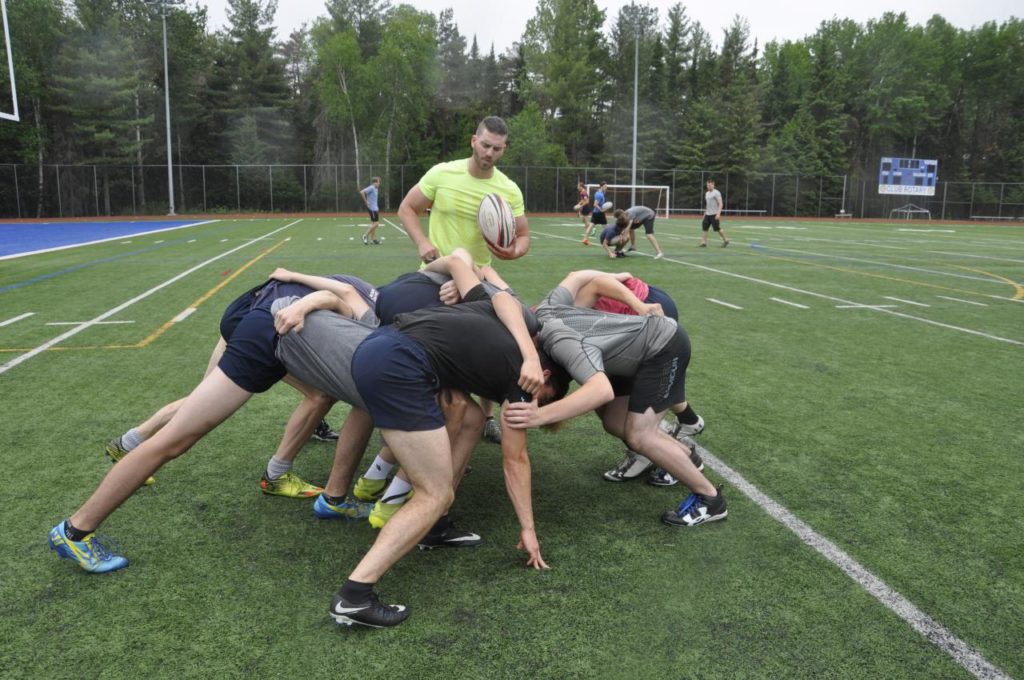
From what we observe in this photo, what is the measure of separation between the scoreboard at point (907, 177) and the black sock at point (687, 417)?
5283 cm

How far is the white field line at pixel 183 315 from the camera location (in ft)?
29.3

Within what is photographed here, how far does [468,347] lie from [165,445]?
136 cm

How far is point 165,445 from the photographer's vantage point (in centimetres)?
314

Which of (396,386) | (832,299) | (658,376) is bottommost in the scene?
(832,299)

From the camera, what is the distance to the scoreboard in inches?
1998

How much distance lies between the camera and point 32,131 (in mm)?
42281

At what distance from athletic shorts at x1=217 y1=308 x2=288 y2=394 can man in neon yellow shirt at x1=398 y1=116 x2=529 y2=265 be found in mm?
1689

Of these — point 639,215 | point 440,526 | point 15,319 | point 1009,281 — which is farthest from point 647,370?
point 1009,281

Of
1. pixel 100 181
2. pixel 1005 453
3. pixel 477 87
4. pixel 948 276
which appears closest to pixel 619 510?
pixel 1005 453

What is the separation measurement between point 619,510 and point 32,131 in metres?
49.1

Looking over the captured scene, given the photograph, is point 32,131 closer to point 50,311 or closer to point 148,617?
point 50,311

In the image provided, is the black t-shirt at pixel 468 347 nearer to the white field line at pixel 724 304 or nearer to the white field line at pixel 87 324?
the white field line at pixel 87 324

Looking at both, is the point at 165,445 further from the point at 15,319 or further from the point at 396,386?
the point at 15,319

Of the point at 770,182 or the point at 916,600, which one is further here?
the point at 770,182
